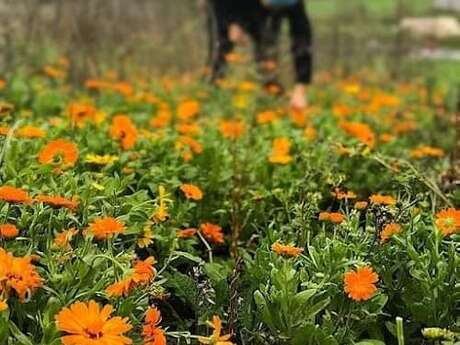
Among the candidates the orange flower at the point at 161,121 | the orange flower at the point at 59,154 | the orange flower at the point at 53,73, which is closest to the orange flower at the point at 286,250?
the orange flower at the point at 59,154

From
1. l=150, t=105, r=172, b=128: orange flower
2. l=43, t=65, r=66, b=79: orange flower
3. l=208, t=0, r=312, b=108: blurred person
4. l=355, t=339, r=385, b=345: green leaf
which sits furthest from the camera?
l=208, t=0, r=312, b=108: blurred person

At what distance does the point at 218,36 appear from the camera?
21.0ft

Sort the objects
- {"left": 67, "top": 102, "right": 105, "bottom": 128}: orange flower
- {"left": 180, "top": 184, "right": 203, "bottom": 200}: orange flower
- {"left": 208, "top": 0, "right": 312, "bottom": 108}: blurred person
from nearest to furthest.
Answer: {"left": 180, "top": 184, "right": 203, "bottom": 200}: orange flower → {"left": 67, "top": 102, "right": 105, "bottom": 128}: orange flower → {"left": 208, "top": 0, "right": 312, "bottom": 108}: blurred person

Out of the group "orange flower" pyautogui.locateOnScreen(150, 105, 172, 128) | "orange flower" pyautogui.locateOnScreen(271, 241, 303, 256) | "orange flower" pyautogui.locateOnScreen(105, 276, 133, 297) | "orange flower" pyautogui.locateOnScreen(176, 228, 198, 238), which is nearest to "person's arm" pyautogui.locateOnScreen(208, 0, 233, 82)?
"orange flower" pyautogui.locateOnScreen(150, 105, 172, 128)

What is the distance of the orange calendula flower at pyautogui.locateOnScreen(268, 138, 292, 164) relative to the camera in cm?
317

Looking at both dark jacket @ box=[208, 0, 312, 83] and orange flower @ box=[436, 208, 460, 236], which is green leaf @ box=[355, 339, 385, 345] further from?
dark jacket @ box=[208, 0, 312, 83]

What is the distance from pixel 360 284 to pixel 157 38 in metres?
6.00

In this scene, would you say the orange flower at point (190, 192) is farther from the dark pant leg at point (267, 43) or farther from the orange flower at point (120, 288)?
the dark pant leg at point (267, 43)

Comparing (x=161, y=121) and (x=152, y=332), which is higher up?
→ (x=152, y=332)

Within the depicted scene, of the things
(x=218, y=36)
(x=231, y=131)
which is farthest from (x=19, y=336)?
(x=218, y=36)

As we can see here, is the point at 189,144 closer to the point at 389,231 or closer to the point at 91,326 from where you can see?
the point at 389,231

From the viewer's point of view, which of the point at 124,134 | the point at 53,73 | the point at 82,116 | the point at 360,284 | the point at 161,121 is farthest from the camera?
the point at 53,73

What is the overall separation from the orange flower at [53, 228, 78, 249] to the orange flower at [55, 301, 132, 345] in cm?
27

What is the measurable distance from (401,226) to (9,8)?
15.1 ft
